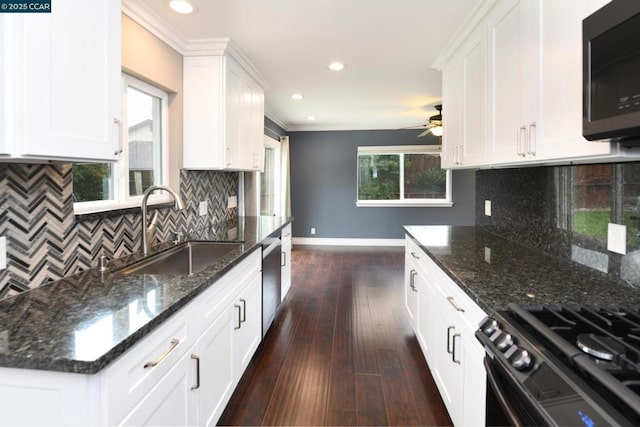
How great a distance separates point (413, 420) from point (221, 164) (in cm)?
216

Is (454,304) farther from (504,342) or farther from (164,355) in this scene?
(164,355)

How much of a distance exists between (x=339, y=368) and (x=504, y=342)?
1672 mm

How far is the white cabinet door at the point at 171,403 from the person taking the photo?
3.46 feet

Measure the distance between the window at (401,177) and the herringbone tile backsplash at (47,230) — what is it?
5593 millimetres

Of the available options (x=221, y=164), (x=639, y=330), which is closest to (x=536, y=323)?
(x=639, y=330)

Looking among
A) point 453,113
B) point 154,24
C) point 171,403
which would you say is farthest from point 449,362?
point 154,24

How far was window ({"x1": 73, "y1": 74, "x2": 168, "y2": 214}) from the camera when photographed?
190cm

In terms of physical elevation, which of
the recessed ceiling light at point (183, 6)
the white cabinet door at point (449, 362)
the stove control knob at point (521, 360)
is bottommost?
the white cabinet door at point (449, 362)

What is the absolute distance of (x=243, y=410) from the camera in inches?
80.0

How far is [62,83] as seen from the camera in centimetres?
117

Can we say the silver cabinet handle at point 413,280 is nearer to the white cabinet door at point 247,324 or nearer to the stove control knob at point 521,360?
the white cabinet door at point 247,324

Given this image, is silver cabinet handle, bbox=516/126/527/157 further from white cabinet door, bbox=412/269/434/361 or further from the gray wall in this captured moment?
the gray wall

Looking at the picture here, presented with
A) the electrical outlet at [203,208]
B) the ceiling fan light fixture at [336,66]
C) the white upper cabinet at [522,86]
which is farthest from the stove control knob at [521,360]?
the ceiling fan light fixture at [336,66]

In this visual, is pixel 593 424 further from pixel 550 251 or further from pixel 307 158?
pixel 307 158
